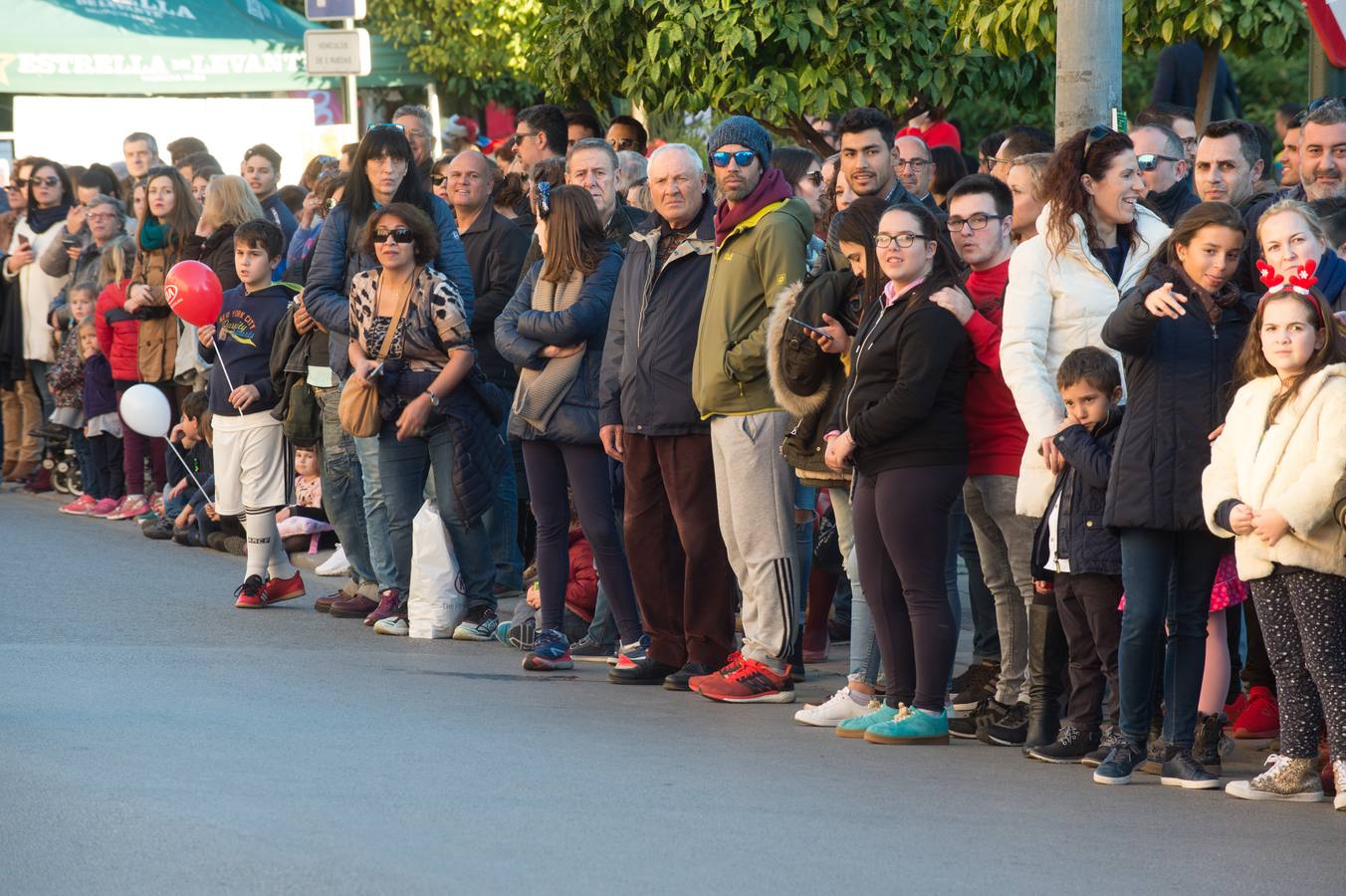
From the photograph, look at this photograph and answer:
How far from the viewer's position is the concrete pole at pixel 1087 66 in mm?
8648

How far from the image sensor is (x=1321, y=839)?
606 centimetres

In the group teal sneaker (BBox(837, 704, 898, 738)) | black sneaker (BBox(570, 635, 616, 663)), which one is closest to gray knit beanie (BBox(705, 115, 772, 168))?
teal sneaker (BBox(837, 704, 898, 738))

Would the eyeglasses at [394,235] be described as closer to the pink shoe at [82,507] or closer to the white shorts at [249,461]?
the white shorts at [249,461]

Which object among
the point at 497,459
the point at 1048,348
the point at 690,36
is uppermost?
the point at 690,36

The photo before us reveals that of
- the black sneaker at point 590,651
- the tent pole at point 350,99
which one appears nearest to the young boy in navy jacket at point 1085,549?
the black sneaker at point 590,651

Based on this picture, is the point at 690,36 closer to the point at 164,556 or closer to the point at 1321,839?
the point at 164,556

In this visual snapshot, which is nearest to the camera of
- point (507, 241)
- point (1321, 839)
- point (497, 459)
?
point (1321, 839)

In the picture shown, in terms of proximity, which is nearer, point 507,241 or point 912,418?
point 912,418

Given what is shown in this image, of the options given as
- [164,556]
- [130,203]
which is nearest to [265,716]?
[164,556]

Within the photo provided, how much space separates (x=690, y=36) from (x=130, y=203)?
5.21m

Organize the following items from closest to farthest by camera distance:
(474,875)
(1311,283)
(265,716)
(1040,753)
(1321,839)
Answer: (474,875) < (1321,839) < (1311,283) < (1040,753) < (265,716)

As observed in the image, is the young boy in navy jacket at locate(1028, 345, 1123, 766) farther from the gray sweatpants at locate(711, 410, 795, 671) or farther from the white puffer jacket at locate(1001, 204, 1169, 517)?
the gray sweatpants at locate(711, 410, 795, 671)

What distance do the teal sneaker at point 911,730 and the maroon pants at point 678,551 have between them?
52.9 inches

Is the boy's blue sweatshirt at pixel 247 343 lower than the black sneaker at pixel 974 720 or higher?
higher
